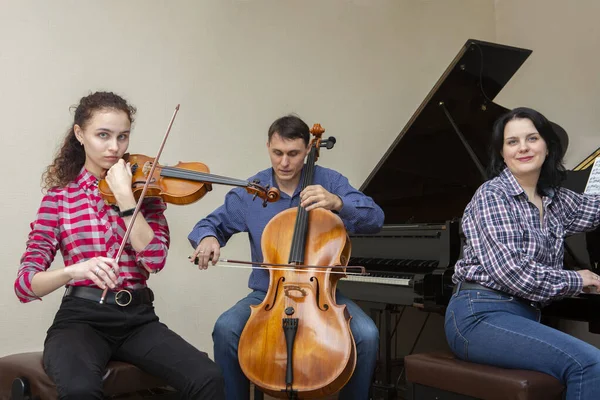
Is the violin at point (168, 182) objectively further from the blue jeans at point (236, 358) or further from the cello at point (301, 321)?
the blue jeans at point (236, 358)

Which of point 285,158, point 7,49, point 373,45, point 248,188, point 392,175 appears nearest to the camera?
point 248,188

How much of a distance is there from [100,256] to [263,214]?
0.69 m

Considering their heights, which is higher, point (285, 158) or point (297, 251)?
point (285, 158)

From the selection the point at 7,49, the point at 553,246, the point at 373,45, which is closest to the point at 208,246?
the point at 553,246

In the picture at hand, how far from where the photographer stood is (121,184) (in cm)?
175

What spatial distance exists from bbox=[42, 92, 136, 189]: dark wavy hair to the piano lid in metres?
1.44

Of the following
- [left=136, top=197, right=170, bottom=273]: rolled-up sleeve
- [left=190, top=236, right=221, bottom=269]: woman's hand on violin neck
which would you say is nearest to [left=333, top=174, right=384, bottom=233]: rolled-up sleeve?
[left=190, top=236, right=221, bottom=269]: woman's hand on violin neck

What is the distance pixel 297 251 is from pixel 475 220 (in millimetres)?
572

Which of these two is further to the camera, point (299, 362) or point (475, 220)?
point (475, 220)

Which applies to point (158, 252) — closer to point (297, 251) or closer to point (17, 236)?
point (297, 251)

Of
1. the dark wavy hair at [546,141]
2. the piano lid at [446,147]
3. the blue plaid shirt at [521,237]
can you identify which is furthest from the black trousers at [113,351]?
the piano lid at [446,147]

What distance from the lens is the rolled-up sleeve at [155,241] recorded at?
178cm

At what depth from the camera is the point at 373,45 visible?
4203 mm

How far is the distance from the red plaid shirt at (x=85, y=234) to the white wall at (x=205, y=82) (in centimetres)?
116
